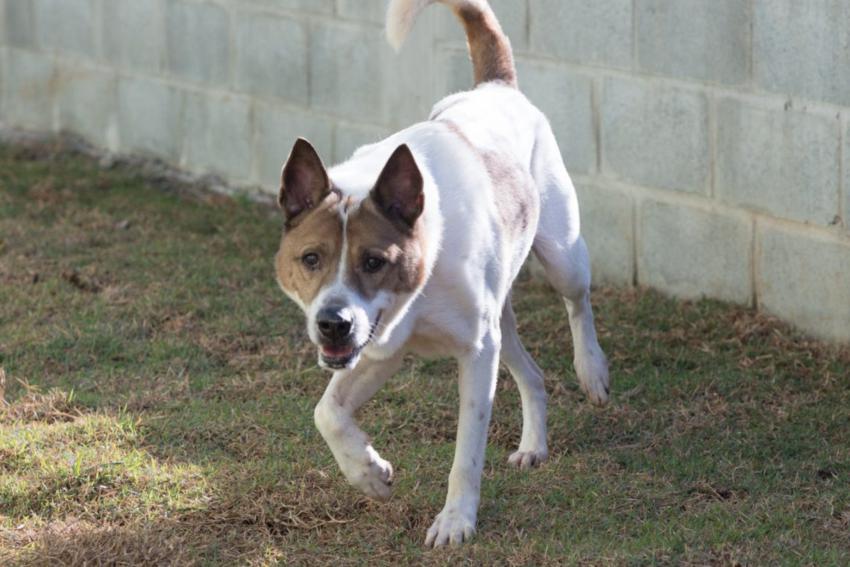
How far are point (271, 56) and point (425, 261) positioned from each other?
4.65 m

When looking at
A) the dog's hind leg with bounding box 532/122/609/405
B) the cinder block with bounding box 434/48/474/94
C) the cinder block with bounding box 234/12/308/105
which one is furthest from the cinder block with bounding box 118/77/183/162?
the dog's hind leg with bounding box 532/122/609/405

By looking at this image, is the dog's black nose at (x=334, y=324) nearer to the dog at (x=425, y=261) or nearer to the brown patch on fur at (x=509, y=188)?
the dog at (x=425, y=261)

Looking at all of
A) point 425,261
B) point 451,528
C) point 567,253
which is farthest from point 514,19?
point 451,528

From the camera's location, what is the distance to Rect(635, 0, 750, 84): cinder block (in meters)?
6.32

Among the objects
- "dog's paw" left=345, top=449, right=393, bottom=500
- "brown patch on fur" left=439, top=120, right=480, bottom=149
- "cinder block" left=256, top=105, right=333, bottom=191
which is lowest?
"cinder block" left=256, top=105, right=333, bottom=191

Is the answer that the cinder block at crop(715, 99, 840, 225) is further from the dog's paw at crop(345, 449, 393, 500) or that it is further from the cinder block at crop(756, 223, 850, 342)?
the dog's paw at crop(345, 449, 393, 500)

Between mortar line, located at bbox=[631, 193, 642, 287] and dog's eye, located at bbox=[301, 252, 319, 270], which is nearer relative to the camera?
dog's eye, located at bbox=[301, 252, 319, 270]

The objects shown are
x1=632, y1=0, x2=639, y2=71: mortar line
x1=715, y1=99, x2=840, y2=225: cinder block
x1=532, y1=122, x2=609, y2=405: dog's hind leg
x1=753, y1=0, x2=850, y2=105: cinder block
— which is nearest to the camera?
x1=532, y1=122, x2=609, y2=405: dog's hind leg

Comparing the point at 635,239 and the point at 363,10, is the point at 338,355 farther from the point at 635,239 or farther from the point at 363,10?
the point at 363,10

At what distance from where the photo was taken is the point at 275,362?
6.20 m

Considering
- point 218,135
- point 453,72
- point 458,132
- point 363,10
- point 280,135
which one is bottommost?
point 218,135

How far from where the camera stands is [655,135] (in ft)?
22.2

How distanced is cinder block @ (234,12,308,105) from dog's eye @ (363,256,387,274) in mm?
4510

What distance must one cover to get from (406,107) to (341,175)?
3.49 meters
